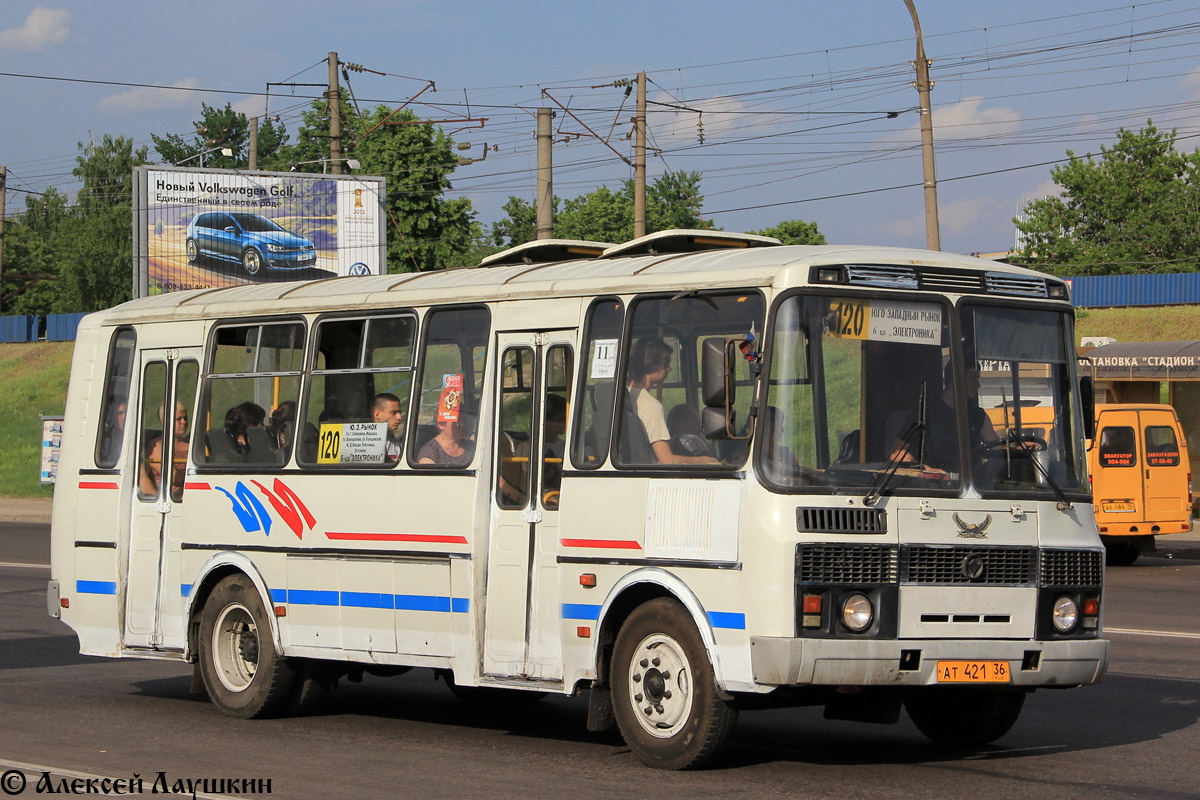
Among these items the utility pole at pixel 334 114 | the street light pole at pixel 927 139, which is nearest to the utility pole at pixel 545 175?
the street light pole at pixel 927 139

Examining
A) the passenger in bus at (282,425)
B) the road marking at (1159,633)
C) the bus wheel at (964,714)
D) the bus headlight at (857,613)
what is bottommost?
the road marking at (1159,633)

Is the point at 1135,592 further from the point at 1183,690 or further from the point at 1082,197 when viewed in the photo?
the point at 1082,197

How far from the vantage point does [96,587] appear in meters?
11.8

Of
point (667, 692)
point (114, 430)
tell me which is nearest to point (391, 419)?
point (667, 692)

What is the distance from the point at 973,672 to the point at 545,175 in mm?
23495

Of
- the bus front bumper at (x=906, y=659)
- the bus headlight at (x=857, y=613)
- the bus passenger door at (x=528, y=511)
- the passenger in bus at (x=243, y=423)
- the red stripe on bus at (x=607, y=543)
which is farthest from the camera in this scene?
the passenger in bus at (x=243, y=423)

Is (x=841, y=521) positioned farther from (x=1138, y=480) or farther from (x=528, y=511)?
(x=1138, y=480)

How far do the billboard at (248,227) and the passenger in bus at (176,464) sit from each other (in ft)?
108

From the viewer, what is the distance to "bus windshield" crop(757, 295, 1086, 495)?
26.4ft

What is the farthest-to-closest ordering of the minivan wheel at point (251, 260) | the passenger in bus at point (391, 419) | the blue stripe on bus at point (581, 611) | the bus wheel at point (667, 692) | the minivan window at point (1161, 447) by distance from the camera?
the minivan wheel at point (251, 260)
the minivan window at point (1161, 447)
the passenger in bus at point (391, 419)
the blue stripe on bus at point (581, 611)
the bus wheel at point (667, 692)

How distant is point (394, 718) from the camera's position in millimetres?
10773

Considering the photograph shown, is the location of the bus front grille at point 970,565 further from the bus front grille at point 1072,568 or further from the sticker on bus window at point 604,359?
the sticker on bus window at point 604,359

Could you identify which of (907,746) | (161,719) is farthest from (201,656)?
(907,746)

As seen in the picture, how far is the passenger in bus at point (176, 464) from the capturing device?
11562mm
